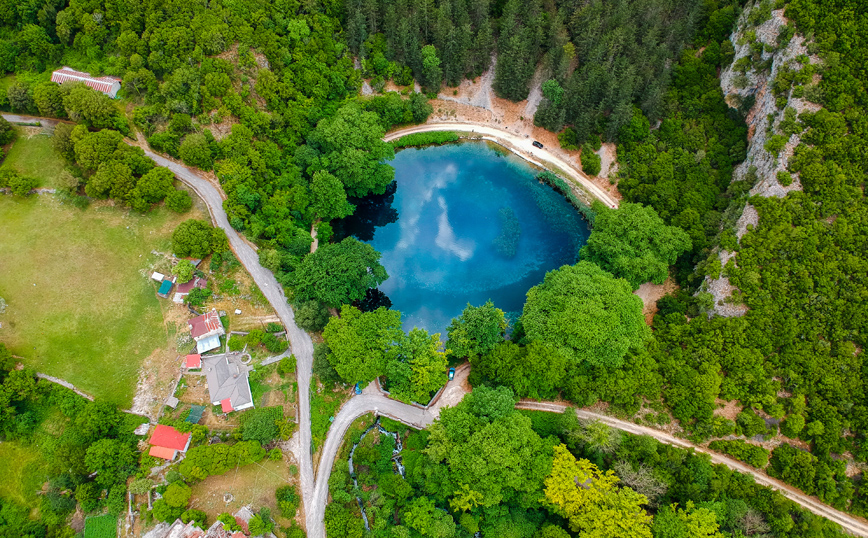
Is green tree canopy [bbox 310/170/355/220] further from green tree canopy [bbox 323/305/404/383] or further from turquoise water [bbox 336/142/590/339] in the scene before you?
green tree canopy [bbox 323/305/404/383]

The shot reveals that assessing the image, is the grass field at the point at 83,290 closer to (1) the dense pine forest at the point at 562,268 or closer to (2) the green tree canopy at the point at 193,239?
(1) the dense pine forest at the point at 562,268

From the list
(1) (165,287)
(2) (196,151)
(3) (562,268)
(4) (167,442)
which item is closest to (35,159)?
(2) (196,151)

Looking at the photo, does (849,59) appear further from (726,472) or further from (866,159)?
(726,472)

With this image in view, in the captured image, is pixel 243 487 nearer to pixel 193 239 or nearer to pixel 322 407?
pixel 322 407

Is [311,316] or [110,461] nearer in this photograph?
[110,461]

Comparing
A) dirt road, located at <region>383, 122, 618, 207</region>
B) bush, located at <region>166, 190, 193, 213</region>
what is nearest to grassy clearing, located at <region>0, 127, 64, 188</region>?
bush, located at <region>166, 190, 193, 213</region>

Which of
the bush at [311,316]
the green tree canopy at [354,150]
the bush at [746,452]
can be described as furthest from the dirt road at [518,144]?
the bush at [746,452]
